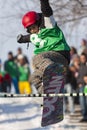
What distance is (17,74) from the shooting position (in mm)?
20844

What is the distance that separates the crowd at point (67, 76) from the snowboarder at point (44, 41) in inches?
184

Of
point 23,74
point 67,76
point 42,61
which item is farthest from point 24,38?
point 23,74

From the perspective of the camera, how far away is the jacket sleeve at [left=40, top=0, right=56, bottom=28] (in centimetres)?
1200

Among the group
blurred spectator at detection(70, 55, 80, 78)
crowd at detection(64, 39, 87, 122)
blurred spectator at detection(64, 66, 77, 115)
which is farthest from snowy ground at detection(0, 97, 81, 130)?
blurred spectator at detection(70, 55, 80, 78)

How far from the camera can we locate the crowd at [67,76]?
17.5 meters

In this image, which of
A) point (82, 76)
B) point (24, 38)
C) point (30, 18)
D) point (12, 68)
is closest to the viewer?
point (30, 18)

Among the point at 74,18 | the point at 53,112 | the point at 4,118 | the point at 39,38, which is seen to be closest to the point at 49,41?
the point at 39,38

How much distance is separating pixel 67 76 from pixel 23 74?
2.47m

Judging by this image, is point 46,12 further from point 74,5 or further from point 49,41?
point 74,5

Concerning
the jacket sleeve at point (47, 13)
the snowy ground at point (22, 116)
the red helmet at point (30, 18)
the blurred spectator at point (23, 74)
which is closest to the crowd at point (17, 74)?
the blurred spectator at point (23, 74)

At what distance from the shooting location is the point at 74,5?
1455 centimetres

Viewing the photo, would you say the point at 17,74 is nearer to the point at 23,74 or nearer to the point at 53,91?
the point at 23,74

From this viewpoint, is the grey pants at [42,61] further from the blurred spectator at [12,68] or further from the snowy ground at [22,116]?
the blurred spectator at [12,68]

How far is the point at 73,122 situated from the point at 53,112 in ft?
13.9
